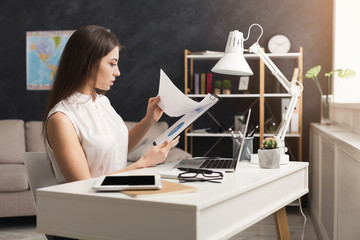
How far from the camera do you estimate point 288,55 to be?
13.5 feet

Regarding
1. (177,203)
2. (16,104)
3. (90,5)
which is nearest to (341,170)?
(177,203)

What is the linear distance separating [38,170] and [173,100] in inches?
24.5

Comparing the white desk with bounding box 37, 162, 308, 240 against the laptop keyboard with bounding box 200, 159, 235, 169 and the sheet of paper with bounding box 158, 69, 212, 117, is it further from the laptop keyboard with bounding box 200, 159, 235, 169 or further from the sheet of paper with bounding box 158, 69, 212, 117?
the sheet of paper with bounding box 158, 69, 212, 117

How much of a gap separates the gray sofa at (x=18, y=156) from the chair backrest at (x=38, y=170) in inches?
59.9

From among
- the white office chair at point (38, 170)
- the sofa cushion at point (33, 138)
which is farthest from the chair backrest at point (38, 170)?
the sofa cushion at point (33, 138)

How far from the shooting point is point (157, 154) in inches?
67.4

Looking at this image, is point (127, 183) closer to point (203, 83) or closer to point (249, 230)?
point (249, 230)

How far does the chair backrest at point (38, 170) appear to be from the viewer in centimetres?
182

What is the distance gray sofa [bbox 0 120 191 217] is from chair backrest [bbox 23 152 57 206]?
1.52 meters

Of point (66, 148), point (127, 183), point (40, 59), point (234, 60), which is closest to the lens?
point (127, 183)

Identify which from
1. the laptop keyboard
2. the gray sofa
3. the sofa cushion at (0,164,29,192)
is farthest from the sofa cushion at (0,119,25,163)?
the laptop keyboard

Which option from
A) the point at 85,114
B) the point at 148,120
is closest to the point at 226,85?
the point at 148,120

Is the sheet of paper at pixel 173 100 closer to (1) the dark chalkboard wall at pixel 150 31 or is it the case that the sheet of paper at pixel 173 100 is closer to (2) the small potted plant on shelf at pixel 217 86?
(2) the small potted plant on shelf at pixel 217 86

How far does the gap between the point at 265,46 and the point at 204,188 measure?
10.8ft
